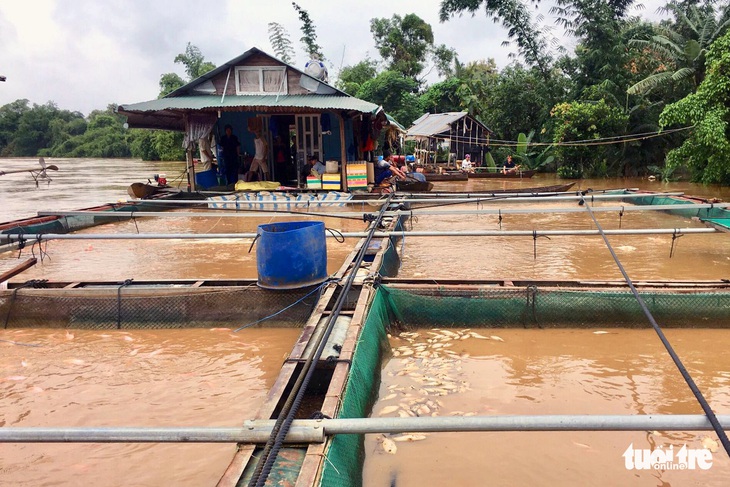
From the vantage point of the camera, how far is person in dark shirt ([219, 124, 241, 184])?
1409cm

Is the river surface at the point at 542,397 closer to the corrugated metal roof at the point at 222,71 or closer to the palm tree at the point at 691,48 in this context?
the corrugated metal roof at the point at 222,71

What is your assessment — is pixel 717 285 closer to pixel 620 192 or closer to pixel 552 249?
pixel 552 249

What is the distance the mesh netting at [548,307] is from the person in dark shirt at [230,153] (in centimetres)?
1106

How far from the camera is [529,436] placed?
2.82 metres

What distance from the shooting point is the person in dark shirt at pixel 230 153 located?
14.1 m

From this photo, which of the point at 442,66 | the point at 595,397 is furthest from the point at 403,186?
the point at 442,66

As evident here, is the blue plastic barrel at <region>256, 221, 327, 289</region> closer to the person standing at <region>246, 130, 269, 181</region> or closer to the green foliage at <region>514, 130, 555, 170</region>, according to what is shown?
the person standing at <region>246, 130, 269, 181</region>

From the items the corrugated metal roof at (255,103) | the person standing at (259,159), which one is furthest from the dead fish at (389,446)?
the person standing at (259,159)

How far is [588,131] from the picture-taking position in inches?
813

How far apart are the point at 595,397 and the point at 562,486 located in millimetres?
Result: 982

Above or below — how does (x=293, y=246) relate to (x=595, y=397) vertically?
above

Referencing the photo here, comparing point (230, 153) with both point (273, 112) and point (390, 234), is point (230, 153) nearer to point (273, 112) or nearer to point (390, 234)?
point (273, 112)

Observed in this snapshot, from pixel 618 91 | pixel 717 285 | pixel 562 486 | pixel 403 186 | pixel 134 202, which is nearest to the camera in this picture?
pixel 562 486

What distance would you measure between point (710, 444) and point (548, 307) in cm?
169
